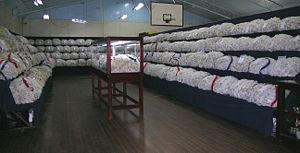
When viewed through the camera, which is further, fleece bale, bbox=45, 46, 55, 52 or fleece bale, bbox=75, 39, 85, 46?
fleece bale, bbox=75, 39, 85, 46

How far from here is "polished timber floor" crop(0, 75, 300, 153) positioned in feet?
12.3

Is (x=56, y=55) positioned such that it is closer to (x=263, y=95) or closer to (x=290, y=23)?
(x=263, y=95)

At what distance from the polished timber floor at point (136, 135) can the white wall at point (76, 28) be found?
9.83 metres

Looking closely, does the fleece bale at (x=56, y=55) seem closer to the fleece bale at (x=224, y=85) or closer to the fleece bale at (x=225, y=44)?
the fleece bale at (x=225, y=44)

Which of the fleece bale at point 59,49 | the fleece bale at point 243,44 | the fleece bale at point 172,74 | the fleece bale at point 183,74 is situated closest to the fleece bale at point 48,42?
the fleece bale at point 59,49

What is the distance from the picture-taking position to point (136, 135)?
Result: 4.34 metres

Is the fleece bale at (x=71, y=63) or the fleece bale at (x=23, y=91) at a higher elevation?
the fleece bale at (x=71, y=63)

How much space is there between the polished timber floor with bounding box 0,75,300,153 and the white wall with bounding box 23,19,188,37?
983 cm

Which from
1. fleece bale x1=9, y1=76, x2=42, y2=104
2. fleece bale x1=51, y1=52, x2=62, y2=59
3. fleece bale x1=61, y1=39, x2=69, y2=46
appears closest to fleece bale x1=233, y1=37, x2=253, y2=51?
fleece bale x1=9, y1=76, x2=42, y2=104

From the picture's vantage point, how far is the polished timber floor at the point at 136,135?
3.75 m

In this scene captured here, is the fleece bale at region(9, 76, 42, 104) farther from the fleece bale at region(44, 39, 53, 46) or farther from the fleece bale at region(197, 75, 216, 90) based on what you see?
the fleece bale at region(44, 39, 53, 46)

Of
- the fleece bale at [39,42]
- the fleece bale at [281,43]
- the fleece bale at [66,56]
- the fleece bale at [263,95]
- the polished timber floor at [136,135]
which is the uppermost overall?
the fleece bale at [39,42]

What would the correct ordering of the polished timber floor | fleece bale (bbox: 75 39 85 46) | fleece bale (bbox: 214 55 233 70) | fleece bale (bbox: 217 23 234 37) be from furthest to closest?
fleece bale (bbox: 75 39 85 46) < fleece bale (bbox: 217 23 234 37) < fleece bale (bbox: 214 55 233 70) < the polished timber floor

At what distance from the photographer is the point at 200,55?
661 centimetres
